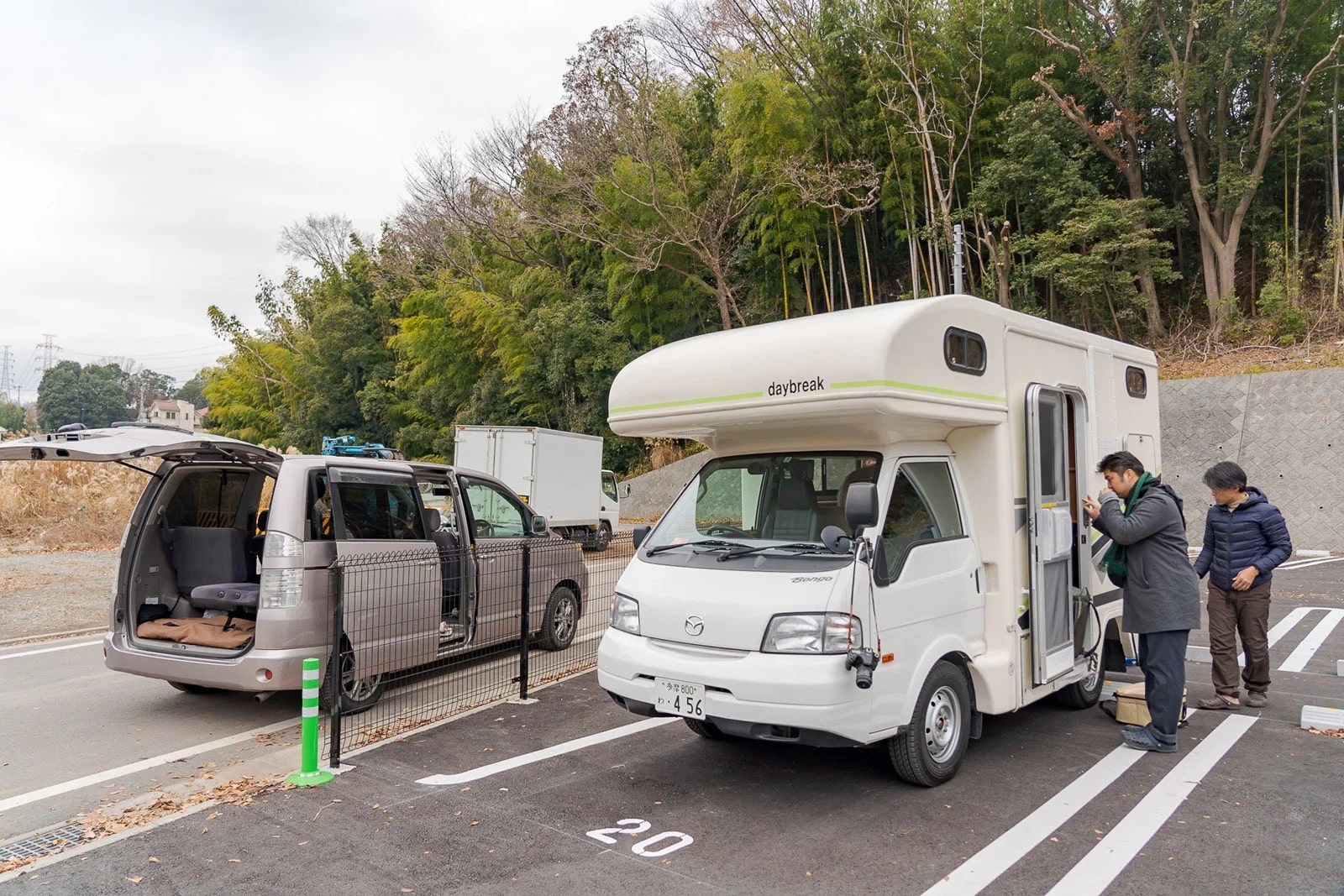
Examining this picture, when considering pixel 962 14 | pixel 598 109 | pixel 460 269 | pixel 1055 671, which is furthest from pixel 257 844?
pixel 460 269

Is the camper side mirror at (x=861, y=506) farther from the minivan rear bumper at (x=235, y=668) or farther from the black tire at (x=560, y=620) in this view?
the black tire at (x=560, y=620)

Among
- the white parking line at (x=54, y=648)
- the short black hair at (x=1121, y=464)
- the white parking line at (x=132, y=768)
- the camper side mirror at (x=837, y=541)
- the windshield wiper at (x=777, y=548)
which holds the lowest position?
the white parking line at (x=132, y=768)

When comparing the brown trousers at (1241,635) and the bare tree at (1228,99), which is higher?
the bare tree at (1228,99)

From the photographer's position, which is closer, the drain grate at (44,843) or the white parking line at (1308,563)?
the drain grate at (44,843)

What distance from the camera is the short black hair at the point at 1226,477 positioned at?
596 centimetres

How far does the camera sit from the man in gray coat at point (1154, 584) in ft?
16.7

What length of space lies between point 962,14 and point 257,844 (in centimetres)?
2287

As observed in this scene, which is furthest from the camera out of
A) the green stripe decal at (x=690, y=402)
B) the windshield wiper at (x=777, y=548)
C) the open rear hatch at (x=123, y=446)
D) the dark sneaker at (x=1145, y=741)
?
the open rear hatch at (x=123, y=446)

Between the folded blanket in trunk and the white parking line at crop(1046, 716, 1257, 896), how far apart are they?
514cm

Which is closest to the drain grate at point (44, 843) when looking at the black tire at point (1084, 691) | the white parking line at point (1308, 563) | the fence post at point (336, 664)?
the fence post at point (336, 664)

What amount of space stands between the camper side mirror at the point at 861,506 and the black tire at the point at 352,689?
3.47 m

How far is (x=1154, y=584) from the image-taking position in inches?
203

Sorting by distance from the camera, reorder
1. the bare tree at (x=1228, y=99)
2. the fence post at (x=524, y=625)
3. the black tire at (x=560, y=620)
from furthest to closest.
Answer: the bare tree at (x=1228, y=99)
the black tire at (x=560, y=620)
the fence post at (x=524, y=625)

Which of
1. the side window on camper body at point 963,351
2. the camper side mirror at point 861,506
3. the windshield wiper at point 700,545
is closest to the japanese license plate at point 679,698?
the windshield wiper at point 700,545
